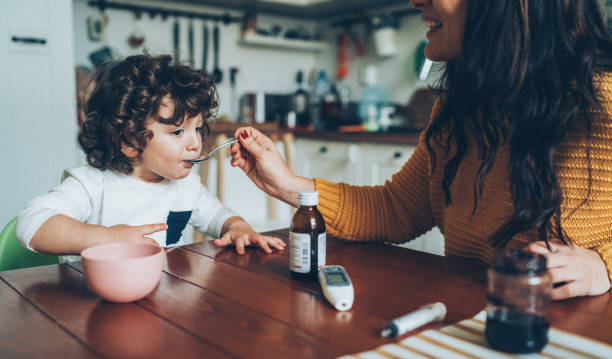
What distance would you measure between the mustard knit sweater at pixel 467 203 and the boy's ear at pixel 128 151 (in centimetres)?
50

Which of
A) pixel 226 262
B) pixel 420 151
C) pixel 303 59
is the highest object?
pixel 303 59

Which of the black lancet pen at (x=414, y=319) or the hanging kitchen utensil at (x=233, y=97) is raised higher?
the hanging kitchen utensil at (x=233, y=97)

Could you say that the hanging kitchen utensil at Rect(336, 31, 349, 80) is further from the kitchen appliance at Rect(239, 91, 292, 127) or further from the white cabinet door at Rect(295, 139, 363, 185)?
the white cabinet door at Rect(295, 139, 363, 185)

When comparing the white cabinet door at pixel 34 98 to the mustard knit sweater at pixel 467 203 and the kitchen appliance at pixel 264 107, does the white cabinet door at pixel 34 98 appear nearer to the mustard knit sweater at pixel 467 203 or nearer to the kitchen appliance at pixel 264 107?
the kitchen appliance at pixel 264 107

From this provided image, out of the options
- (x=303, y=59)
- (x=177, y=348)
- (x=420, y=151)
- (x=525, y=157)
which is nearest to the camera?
(x=177, y=348)

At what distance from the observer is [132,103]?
1317 millimetres

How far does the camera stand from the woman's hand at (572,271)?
771 mm

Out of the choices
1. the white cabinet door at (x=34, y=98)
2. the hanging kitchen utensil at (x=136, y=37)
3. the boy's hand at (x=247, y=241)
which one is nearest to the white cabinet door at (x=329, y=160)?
the hanging kitchen utensil at (x=136, y=37)

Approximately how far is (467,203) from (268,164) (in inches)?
18.1

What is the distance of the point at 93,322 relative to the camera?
69 centimetres

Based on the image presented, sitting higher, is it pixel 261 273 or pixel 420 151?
pixel 420 151

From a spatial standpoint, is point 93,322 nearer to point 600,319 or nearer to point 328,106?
point 600,319

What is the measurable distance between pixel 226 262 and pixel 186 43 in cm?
271

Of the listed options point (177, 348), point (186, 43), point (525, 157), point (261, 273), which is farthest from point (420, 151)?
point (186, 43)
